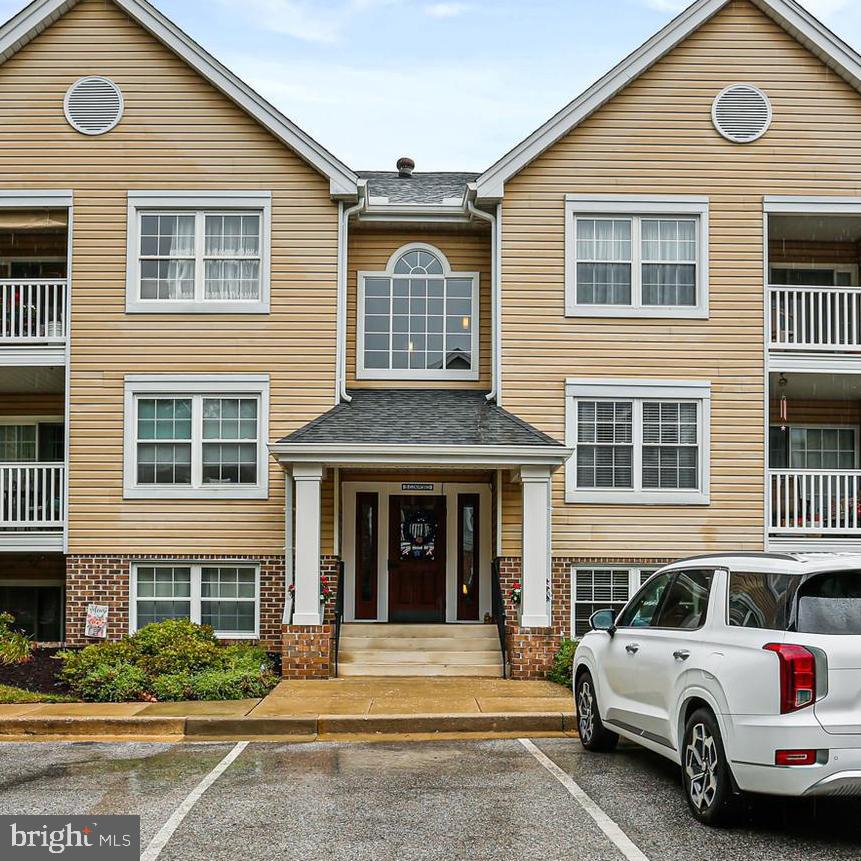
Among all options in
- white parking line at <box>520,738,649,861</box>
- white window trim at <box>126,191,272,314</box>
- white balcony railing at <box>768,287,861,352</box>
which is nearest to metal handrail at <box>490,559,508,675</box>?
white window trim at <box>126,191,272,314</box>

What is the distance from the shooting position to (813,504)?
1636 centimetres

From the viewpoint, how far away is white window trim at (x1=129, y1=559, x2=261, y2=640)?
1622 centimetres

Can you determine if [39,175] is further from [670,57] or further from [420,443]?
[670,57]

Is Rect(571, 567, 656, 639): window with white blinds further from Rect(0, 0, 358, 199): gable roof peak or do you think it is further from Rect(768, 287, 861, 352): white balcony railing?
Rect(0, 0, 358, 199): gable roof peak

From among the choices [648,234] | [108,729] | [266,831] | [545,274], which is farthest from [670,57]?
[266,831]

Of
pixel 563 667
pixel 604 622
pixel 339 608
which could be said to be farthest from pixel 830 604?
pixel 339 608

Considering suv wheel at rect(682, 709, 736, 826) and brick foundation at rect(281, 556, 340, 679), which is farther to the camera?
brick foundation at rect(281, 556, 340, 679)

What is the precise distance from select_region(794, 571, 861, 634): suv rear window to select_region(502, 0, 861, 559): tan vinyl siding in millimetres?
9478

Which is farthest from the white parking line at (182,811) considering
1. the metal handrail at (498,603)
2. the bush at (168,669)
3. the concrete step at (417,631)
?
A: the metal handrail at (498,603)

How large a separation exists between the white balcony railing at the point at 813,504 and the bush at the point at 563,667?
397cm

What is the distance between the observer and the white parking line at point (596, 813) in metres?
6.50

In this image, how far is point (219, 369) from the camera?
16.4m

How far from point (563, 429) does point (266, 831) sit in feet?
33.4

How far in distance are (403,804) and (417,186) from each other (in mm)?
13118
